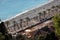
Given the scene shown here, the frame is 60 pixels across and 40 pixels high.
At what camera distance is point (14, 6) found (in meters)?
11.3

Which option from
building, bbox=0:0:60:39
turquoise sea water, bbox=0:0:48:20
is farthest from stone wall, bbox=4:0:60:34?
turquoise sea water, bbox=0:0:48:20

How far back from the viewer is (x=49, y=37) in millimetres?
4902

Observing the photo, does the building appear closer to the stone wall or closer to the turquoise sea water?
the stone wall

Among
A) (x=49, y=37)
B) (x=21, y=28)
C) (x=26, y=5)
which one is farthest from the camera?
(x=26, y=5)

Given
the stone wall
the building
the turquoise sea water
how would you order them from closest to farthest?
the building < the stone wall < the turquoise sea water

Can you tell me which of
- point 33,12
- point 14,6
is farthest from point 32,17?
point 14,6

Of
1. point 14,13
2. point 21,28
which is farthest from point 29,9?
point 21,28

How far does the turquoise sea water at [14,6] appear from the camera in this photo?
10.5 metres

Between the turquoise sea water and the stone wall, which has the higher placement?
the stone wall

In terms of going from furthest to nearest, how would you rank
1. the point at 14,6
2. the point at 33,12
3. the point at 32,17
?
the point at 14,6 → the point at 33,12 → the point at 32,17

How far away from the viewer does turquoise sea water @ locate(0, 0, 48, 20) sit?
1054 centimetres

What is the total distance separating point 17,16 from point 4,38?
6125 mm

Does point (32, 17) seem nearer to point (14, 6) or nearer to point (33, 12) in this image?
point (33, 12)

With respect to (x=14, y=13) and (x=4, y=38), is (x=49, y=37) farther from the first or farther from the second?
(x=14, y=13)
